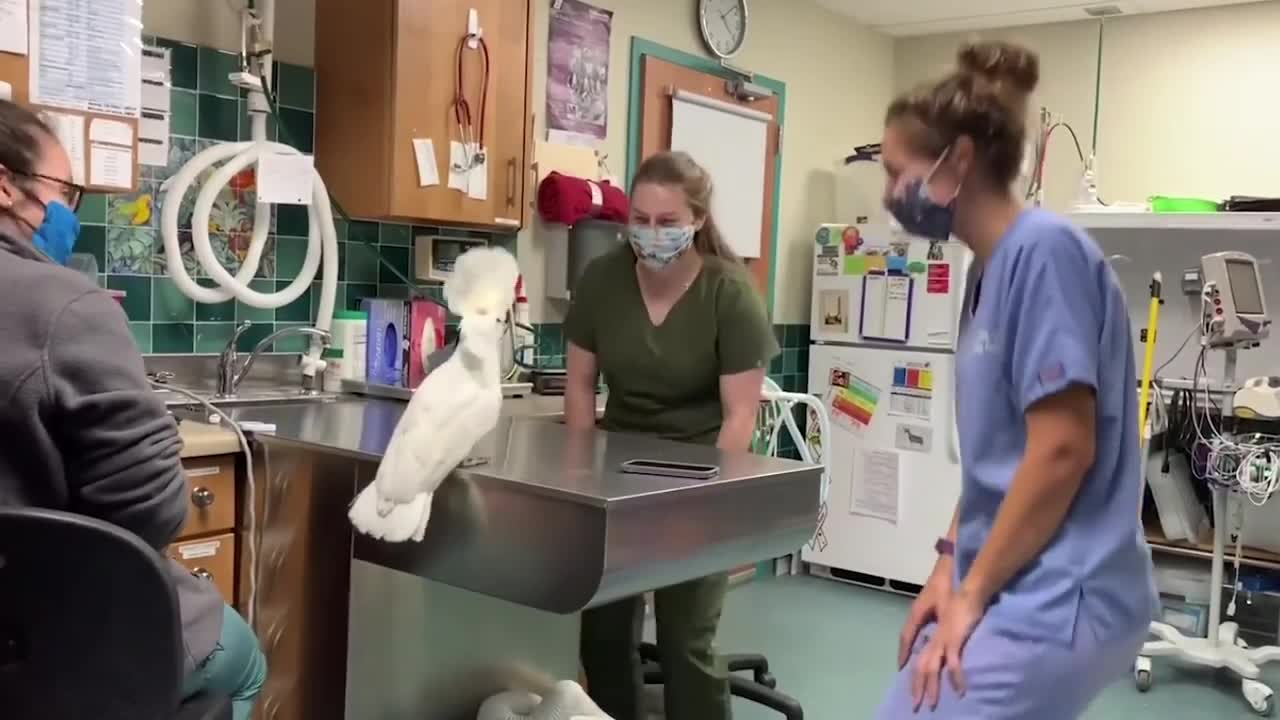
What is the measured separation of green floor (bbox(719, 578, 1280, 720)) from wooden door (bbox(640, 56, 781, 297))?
1257 millimetres

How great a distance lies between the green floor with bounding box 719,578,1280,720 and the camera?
323 centimetres

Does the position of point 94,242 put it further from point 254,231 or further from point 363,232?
point 363,232

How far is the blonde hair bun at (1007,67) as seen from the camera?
1.30 meters

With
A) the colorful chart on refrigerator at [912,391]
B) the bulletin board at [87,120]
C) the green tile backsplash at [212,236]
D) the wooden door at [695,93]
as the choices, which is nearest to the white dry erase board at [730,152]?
the wooden door at [695,93]

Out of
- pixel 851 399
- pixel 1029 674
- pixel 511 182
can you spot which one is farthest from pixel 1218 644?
pixel 1029 674

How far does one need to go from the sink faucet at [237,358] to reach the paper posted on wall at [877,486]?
2.43 meters

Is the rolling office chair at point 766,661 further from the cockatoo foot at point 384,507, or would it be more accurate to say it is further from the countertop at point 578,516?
the cockatoo foot at point 384,507

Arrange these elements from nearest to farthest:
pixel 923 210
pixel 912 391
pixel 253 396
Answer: pixel 923 210
pixel 253 396
pixel 912 391

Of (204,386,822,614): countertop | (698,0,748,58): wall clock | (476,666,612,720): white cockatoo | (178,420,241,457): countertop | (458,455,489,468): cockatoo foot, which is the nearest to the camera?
(204,386,822,614): countertop

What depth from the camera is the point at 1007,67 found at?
1.30m

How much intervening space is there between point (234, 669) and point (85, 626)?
15.9 inches

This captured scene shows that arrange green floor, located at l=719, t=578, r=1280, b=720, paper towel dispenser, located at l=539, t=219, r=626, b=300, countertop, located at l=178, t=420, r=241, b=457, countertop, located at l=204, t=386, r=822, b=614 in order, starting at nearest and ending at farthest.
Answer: countertop, located at l=204, t=386, r=822, b=614, countertop, located at l=178, t=420, r=241, b=457, green floor, located at l=719, t=578, r=1280, b=720, paper towel dispenser, located at l=539, t=219, r=626, b=300

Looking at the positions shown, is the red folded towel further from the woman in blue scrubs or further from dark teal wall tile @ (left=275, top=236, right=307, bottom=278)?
the woman in blue scrubs

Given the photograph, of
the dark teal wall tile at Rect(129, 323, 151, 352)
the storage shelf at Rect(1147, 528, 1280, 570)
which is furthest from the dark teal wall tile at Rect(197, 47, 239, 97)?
the storage shelf at Rect(1147, 528, 1280, 570)
